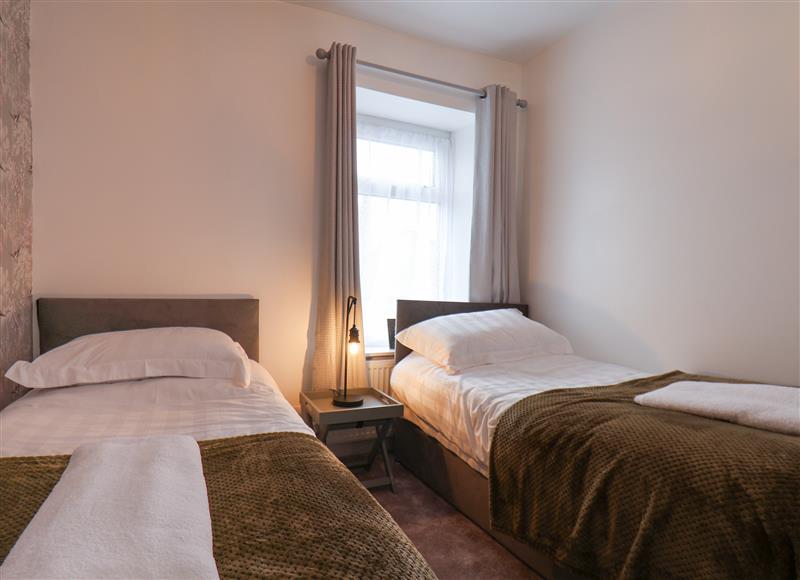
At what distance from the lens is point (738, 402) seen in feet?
5.12

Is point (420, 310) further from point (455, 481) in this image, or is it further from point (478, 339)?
point (455, 481)

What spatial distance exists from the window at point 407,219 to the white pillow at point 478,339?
57 cm

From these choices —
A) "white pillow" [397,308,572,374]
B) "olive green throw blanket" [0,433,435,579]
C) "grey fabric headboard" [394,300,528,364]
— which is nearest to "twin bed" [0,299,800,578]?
"olive green throw blanket" [0,433,435,579]

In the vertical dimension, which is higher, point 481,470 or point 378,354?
point 378,354

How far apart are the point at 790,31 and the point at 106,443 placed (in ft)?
9.33

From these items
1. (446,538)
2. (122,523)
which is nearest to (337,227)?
(446,538)

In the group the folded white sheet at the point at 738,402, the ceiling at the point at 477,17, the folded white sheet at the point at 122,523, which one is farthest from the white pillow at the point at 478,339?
the ceiling at the point at 477,17

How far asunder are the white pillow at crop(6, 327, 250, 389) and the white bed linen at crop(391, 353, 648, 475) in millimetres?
889

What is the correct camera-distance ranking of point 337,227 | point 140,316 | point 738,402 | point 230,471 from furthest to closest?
point 337,227 < point 140,316 < point 738,402 < point 230,471

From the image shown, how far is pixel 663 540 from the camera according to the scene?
121cm

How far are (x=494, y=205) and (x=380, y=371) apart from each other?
4.36ft

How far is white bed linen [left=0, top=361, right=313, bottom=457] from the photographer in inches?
54.6

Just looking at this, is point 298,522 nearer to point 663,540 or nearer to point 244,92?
point 663,540

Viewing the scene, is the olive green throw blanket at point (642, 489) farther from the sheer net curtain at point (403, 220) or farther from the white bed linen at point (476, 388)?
the sheer net curtain at point (403, 220)
